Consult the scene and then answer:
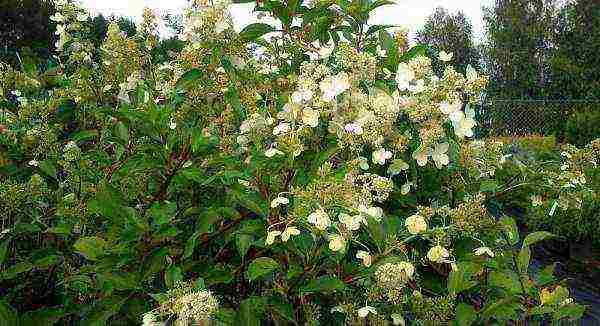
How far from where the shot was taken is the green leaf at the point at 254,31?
65.0 inches

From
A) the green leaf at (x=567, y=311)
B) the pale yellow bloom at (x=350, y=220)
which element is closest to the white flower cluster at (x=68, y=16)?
the pale yellow bloom at (x=350, y=220)

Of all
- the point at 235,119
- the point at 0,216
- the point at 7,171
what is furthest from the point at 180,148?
the point at 7,171

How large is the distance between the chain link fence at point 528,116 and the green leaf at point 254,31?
14098 millimetres

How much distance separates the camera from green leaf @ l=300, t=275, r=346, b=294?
1278mm

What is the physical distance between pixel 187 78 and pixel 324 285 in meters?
0.64

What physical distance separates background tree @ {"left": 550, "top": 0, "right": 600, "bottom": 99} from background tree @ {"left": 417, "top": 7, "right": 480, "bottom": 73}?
4.15 meters

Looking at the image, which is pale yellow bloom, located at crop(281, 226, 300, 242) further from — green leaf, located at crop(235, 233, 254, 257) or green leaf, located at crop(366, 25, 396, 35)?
green leaf, located at crop(366, 25, 396, 35)

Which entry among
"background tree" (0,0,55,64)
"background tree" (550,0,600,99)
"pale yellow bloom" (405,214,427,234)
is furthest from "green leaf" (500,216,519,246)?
"background tree" (0,0,55,64)

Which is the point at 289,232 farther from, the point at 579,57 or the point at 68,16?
the point at 579,57

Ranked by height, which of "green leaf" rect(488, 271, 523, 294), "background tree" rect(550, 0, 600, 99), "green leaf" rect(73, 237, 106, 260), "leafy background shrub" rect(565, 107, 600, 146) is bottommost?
"leafy background shrub" rect(565, 107, 600, 146)

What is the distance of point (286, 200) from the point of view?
1.24 meters

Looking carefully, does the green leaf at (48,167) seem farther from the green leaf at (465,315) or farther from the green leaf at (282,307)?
the green leaf at (465,315)

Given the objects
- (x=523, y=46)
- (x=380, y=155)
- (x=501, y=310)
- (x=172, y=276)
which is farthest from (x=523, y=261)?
(x=523, y=46)

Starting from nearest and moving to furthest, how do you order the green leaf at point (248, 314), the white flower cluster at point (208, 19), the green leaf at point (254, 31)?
the green leaf at point (248, 314) < the white flower cluster at point (208, 19) < the green leaf at point (254, 31)
